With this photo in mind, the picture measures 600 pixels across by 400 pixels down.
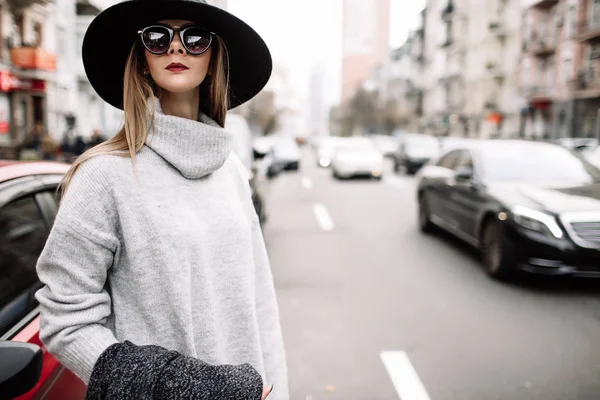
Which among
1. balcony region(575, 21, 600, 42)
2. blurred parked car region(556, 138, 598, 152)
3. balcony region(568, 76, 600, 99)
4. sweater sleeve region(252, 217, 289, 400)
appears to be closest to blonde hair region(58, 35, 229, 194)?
sweater sleeve region(252, 217, 289, 400)

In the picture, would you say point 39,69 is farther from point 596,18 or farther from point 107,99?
point 596,18

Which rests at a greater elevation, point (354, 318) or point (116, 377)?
point (116, 377)

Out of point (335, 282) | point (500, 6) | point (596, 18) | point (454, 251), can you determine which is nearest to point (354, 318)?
point (335, 282)

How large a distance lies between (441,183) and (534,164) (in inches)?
62.3

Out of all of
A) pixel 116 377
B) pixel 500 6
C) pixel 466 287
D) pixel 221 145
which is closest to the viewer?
pixel 116 377

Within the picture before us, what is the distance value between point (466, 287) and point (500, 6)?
47.3m

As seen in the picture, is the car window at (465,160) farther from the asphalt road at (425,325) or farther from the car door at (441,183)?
the asphalt road at (425,325)

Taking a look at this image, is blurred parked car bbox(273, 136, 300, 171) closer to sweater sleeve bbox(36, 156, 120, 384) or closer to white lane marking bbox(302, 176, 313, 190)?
white lane marking bbox(302, 176, 313, 190)

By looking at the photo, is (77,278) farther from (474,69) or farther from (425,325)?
(474,69)

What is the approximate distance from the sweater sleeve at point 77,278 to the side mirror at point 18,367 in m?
0.10

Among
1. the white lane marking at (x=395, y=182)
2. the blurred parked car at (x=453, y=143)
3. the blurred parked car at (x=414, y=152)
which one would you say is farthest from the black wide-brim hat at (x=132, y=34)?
the blurred parked car at (x=414, y=152)

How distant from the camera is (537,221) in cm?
582

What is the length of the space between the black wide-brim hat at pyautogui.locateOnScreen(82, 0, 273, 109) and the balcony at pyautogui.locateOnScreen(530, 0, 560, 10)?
4127 cm

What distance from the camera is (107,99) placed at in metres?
1.69
